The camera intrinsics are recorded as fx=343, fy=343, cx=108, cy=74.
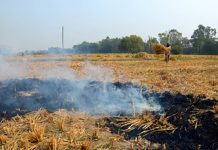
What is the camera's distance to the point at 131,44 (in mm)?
70188

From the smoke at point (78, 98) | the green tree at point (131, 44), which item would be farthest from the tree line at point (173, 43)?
the smoke at point (78, 98)

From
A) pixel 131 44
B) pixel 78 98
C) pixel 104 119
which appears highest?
pixel 131 44

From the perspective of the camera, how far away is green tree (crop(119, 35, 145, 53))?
69.8m

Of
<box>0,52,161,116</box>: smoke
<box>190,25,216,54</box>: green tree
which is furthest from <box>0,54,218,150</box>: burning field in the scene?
<box>190,25,216,54</box>: green tree

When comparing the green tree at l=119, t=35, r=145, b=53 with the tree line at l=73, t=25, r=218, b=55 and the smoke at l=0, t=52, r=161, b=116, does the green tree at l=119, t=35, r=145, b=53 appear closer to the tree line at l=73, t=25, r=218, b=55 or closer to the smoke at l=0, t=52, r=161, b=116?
the tree line at l=73, t=25, r=218, b=55

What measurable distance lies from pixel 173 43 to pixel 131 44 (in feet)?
46.8

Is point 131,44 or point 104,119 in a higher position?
point 131,44

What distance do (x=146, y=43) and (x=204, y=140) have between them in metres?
71.4

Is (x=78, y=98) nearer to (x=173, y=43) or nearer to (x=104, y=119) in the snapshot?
(x=104, y=119)

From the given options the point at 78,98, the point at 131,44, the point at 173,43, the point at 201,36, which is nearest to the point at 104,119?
the point at 78,98

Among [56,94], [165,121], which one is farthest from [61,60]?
[165,121]

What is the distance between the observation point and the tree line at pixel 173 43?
69500 millimetres

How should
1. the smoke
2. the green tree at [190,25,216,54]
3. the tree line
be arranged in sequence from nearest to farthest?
the smoke, the tree line, the green tree at [190,25,216,54]

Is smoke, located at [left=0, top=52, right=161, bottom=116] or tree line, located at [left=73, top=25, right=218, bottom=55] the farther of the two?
tree line, located at [left=73, top=25, right=218, bottom=55]
